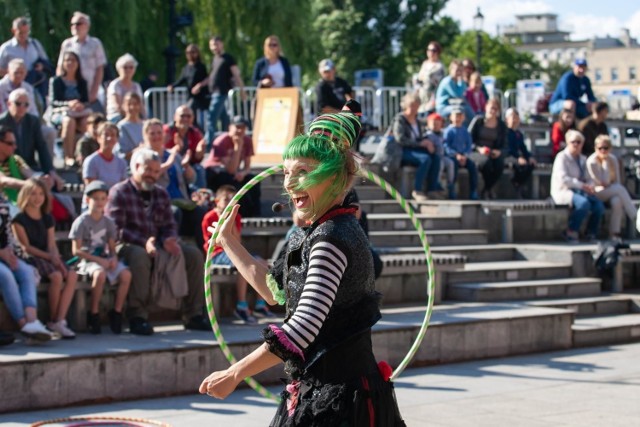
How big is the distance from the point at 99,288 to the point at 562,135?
35.8ft

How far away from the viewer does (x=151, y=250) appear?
448 inches

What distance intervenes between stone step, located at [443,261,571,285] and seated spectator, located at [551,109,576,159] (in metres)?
4.67

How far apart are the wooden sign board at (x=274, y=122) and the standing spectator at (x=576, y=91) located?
15.6 ft

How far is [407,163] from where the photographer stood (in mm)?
17297

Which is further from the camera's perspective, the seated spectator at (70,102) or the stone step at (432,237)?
the stone step at (432,237)

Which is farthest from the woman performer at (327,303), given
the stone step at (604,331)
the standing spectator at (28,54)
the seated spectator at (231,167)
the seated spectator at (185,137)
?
the standing spectator at (28,54)

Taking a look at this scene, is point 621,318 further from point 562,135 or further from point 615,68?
point 615,68

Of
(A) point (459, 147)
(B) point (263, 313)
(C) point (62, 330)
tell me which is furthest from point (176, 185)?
(A) point (459, 147)

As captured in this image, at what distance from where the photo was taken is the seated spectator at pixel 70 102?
15.3 m

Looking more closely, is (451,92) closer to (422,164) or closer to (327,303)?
(422,164)

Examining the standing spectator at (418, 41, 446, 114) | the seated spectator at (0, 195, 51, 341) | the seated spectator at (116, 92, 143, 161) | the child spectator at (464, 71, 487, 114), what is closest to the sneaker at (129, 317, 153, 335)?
the seated spectator at (0, 195, 51, 341)

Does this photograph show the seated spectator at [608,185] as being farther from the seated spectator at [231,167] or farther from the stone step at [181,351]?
the seated spectator at [231,167]

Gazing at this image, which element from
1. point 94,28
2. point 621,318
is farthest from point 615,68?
point 621,318

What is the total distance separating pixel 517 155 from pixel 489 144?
74cm
